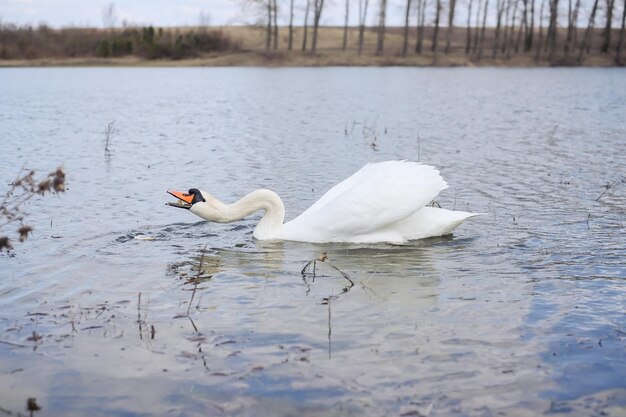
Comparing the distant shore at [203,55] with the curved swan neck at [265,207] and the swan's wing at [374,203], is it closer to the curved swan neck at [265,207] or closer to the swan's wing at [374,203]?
the curved swan neck at [265,207]

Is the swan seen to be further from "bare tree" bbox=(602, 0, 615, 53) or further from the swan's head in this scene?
"bare tree" bbox=(602, 0, 615, 53)

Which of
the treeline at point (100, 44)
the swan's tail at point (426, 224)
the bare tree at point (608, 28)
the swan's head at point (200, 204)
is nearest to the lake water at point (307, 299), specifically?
the swan's tail at point (426, 224)

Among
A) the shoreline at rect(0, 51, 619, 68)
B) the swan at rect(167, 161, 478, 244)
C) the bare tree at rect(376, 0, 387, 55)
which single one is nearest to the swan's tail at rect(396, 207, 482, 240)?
the swan at rect(167, 161, 478, 244)

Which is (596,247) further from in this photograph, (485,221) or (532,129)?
(532,129)

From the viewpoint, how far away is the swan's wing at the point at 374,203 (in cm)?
846

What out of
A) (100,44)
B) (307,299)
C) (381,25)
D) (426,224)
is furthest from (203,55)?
(307,299)

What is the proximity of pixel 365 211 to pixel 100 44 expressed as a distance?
7186cm

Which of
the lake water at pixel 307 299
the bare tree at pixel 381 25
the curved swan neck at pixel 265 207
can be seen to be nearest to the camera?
the lake water at pixel 307 299

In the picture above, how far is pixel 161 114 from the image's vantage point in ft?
84.9

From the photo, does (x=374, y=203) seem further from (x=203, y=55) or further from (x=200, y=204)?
(x=203, y=55)

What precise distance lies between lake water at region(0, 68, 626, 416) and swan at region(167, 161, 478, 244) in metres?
0.16

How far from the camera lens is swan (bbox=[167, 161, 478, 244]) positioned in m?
8.48

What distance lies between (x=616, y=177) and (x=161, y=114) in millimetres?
16260

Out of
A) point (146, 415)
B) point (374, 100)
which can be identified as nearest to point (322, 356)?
point (146, 415)
